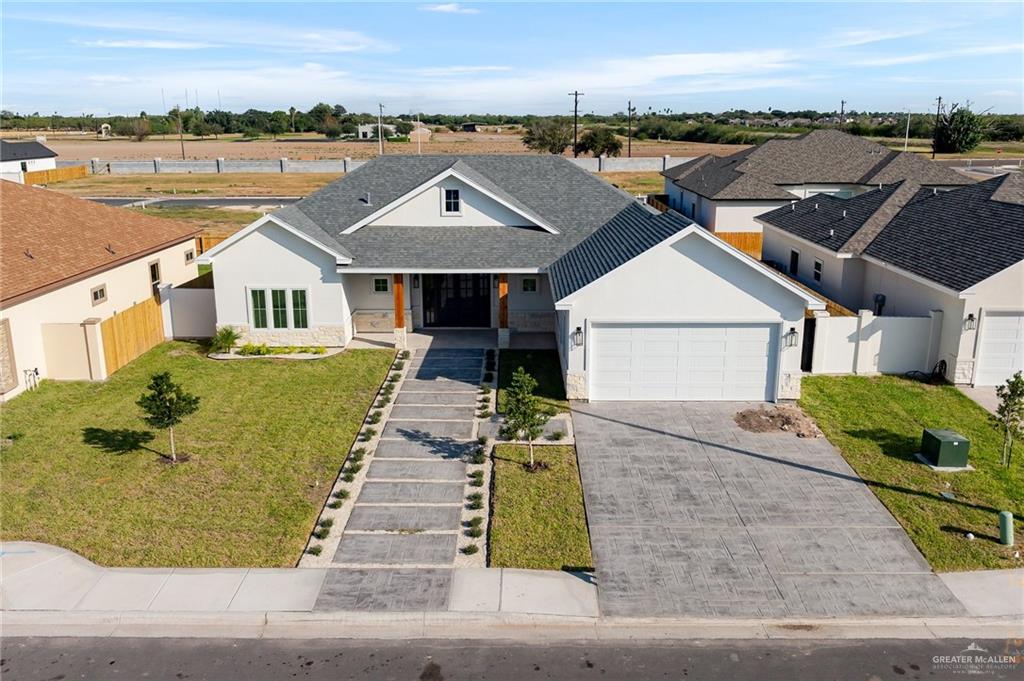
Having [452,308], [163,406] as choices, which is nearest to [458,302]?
[452,308]

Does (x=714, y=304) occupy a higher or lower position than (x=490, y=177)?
lower

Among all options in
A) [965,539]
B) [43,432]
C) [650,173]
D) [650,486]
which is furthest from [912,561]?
[650,173]

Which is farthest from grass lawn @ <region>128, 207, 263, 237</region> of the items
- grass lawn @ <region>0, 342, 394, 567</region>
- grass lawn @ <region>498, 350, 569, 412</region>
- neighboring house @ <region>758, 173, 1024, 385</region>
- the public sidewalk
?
the public sidewalk

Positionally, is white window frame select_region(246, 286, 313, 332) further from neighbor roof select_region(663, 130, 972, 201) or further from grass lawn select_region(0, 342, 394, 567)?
neighbor roof select_region(663, 130, 972, 201)

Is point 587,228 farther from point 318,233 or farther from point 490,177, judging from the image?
point 318,233

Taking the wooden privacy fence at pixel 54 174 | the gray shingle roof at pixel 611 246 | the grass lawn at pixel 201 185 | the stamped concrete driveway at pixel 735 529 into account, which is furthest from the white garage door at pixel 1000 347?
the wooden privacy fence at pixel 54 174

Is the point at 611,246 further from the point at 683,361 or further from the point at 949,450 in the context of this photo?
the point at 949,450
